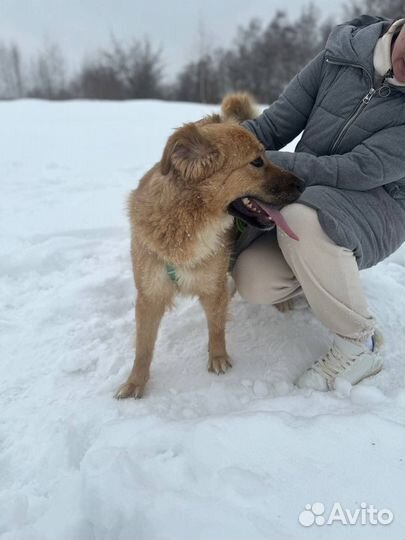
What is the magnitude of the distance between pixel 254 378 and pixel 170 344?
580 mm

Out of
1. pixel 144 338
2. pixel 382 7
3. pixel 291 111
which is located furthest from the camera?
pixel 382 7

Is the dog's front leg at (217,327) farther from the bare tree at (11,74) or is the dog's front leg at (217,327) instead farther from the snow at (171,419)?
the bare tree at (11,74)

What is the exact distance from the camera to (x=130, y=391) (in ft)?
7.00

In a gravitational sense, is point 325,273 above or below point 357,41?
below

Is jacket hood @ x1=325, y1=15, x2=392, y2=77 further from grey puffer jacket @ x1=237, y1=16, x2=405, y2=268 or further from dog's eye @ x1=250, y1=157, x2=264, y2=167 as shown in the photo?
dog's eye @ x1=250, y1=157, x2=264, y2=167

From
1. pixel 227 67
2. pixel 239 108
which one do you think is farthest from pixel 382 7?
pixel 239 108

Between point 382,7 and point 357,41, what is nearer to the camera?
point 357,41

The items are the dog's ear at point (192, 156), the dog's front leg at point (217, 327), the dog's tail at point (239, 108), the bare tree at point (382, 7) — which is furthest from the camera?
the bare tree at point (382, 7)

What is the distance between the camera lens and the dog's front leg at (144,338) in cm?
216

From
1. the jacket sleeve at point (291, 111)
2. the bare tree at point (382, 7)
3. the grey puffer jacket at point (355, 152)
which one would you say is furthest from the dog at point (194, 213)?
the bare tree at point (382, 7)

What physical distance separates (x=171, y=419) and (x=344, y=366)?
0.86 meters

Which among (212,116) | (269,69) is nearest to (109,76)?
(269,69)

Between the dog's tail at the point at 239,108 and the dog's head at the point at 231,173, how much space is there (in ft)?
2.30

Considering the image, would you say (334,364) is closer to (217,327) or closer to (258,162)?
(217,327)
